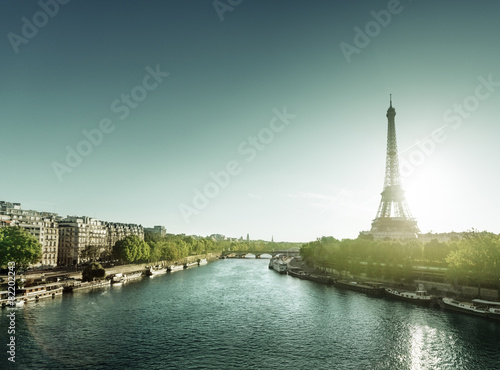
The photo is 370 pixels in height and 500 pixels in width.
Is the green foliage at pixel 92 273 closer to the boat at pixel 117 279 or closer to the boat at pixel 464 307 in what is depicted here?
the boat at pixel 117 279

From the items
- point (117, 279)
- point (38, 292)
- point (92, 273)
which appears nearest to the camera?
point (38, 292)

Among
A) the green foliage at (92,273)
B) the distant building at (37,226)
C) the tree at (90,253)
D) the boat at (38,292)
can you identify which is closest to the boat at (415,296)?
the boat at (38,292)

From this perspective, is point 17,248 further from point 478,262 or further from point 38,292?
point 478,262

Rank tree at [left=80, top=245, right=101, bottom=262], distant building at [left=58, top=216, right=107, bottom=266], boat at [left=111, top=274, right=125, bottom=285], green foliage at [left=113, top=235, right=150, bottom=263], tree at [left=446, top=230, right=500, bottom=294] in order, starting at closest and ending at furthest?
tree at [left=446, top=230, right=500, bottom=294], boat at [left=111, top=274, right=125, bottom=285], green foliage at [left=113, top=235, right=150, bottom=263], tree at [left=80, top=245, right=101, bottom=262], distant building at [left=58, top=216, right=107, bottom=266]

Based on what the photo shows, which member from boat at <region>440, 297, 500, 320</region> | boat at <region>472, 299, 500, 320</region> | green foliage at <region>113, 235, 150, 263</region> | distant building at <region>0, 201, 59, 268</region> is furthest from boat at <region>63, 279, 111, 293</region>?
boat at <region>472, 299, 500, 320</region>

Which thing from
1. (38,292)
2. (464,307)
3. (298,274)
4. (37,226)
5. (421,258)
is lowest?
(298,274)

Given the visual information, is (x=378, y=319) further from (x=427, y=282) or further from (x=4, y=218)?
(x=4, y=218)

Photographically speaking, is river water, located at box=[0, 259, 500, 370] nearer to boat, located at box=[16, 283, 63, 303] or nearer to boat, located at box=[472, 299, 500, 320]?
boat, located at box=[472, 299, 500, 320]

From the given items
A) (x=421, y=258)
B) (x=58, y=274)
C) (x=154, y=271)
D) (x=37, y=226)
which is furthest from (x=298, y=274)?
(x=37, y=226)
